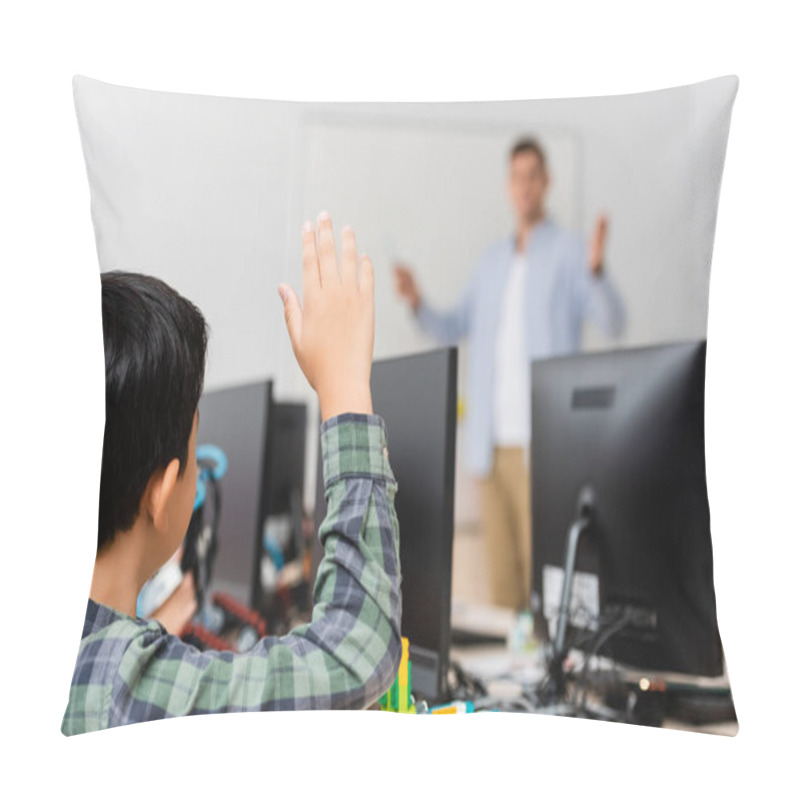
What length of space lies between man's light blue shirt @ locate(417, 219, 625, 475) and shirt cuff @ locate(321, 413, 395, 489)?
0.55ft

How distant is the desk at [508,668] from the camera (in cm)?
125

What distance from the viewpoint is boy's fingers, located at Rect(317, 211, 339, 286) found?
1.29 meters

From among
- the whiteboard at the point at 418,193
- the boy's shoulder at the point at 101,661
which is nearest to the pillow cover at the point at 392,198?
the whiteboard at the point at 418,193

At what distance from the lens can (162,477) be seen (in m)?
1.23

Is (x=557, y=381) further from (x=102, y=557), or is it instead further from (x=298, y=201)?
(x=102, y=557)

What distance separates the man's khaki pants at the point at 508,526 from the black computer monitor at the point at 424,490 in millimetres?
67

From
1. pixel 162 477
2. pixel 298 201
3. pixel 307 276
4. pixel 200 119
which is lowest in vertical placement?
pixel 162 477

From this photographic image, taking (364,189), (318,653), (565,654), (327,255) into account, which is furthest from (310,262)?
(565,654)

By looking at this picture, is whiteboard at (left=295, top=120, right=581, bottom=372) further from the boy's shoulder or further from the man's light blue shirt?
the boy's shoulder

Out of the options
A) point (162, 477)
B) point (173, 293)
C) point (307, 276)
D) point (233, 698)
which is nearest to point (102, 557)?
point (162, 477)

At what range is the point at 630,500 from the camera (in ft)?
4.20

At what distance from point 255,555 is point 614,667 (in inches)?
21.0

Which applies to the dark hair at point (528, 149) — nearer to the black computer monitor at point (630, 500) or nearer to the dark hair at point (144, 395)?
the black computer monitor at point (630, 500)

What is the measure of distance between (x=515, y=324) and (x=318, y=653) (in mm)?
528
